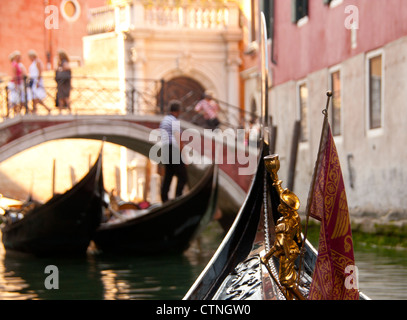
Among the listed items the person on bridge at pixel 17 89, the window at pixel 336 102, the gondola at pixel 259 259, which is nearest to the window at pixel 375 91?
the window at pixel 336 102

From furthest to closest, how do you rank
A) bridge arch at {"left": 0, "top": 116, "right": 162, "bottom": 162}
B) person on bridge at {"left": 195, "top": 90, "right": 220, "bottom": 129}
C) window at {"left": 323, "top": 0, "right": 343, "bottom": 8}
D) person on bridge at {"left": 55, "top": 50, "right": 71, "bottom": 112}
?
bridge arch at {"left": 0, "top": 116, "right": 162, "bottom": 162} < person on bridge at {"left": 195, "top": 90, "right": 220, "bottom": 129} < person on bridge at {"left": 55, "top": 50, "right": 71, "bottom": 112} < window at {"left": 323, "top": 0, "right": 343, "bottom": 8}

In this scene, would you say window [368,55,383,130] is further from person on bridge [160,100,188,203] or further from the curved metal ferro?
the curved metal ferro

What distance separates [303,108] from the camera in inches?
414

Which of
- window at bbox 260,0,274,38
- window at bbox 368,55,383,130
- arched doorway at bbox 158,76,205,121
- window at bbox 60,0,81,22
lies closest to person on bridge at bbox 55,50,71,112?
window at bbox 260,0,274,38

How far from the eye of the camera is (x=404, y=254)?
696cm

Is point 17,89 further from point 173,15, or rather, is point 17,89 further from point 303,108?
point 173,15

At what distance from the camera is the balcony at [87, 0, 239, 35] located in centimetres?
1427

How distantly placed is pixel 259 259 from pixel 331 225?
464 mm

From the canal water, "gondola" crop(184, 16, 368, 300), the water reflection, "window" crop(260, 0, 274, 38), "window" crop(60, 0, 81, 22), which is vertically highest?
"window" crop(60, 0, 81, 22)

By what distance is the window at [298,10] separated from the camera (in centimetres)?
1038

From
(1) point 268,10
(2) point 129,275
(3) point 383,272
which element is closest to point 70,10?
(1) point 268,10

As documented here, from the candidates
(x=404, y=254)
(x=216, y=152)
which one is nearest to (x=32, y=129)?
(x=216, y=152)

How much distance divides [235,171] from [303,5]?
1764mm

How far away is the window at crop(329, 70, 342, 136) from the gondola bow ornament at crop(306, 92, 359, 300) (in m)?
6.81
